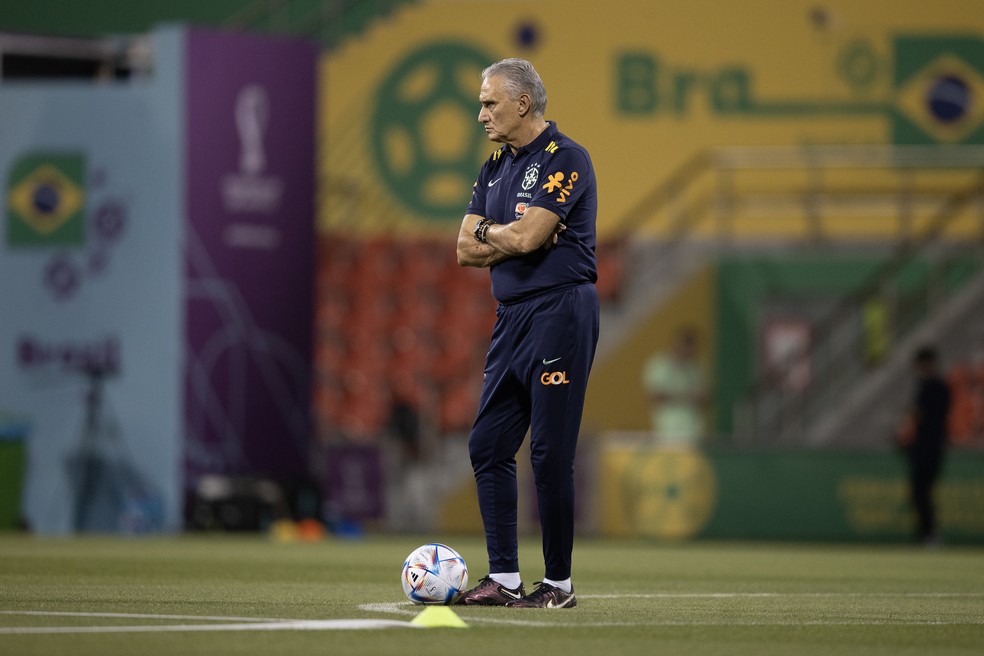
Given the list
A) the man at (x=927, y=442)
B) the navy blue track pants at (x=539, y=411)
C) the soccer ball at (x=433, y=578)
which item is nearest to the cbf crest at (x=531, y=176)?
the navy blue track pants at (x=539, y=411)

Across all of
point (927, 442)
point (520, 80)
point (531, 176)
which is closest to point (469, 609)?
point (531, 176)

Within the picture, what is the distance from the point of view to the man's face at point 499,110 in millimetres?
7641

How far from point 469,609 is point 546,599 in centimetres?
34

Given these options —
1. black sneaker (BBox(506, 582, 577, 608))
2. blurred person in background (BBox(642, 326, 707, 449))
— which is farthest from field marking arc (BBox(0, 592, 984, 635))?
blurred person in background (BBox(642, 326, 707, 449))

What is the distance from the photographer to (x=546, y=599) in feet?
24.5

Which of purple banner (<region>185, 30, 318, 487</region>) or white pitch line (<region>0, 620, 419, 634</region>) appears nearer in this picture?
white pitch line (<region>0, 620, 419, 634</region>)

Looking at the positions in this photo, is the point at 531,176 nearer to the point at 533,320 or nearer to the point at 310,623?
the point at 533,320

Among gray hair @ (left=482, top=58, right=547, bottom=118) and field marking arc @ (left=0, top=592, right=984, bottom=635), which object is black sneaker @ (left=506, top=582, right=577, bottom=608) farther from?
gray hair @ (left=482, top=58, right=547, bottom=118)

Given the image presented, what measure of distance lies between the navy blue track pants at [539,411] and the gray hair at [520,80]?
85 cm

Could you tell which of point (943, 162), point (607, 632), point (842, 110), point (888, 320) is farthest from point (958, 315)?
point (607, 632)

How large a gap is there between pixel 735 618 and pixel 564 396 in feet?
3.92

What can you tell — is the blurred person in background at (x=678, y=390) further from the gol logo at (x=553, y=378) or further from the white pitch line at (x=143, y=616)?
the white pitch line at (x=143, y=616)

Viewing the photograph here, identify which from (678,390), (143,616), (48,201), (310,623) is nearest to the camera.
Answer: (310,623)

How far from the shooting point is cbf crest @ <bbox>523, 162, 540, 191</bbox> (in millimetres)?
7648
